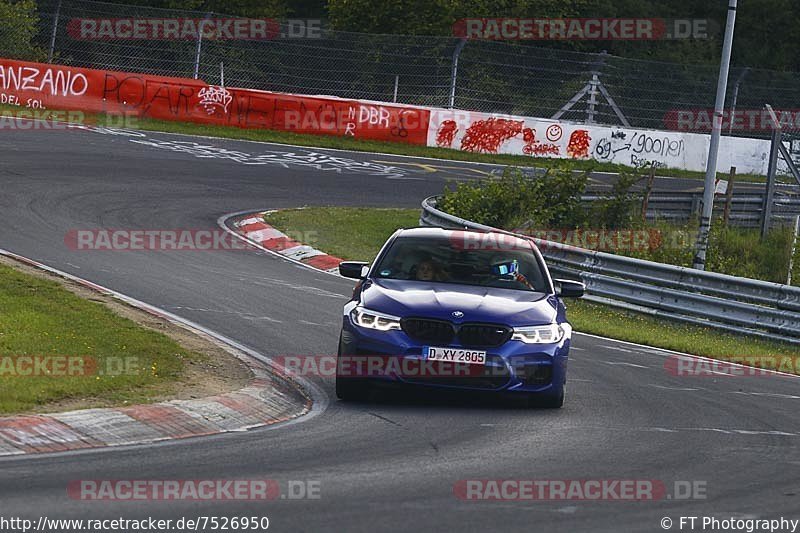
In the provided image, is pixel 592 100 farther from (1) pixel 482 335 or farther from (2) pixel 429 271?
(1) pixel 482 335

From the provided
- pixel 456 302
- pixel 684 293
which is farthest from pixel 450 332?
pixel 684 293

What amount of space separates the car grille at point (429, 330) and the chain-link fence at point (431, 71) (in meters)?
22.6

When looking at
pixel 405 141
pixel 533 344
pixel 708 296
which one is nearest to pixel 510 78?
pixel 405 141

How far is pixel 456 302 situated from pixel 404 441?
1.81 metres

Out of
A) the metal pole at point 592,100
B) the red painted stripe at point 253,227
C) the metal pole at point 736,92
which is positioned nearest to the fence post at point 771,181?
the red painted stripe at point 253,227

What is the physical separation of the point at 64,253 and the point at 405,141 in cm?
1842

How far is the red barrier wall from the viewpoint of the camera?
99.0 ft

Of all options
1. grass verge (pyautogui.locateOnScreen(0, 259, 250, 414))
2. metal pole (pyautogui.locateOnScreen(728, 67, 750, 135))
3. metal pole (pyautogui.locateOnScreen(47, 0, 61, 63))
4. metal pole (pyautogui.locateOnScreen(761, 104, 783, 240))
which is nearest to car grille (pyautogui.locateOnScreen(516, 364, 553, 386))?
grass verge (pyautogui.locateOnScreen(0, 259, 250, 414))

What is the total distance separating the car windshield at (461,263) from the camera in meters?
11.1

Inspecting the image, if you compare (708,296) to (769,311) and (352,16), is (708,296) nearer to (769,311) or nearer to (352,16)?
(769,311)

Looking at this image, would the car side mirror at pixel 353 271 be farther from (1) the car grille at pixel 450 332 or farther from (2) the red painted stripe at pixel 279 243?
(2) the red painted stripe at pixel 279 243

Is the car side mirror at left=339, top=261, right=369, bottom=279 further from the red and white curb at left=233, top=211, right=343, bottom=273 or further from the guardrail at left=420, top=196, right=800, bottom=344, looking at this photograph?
the red and white curb at left=233, top=211, right=343, bottom=273

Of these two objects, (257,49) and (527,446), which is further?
(257,49)

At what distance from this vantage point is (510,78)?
113 feet
